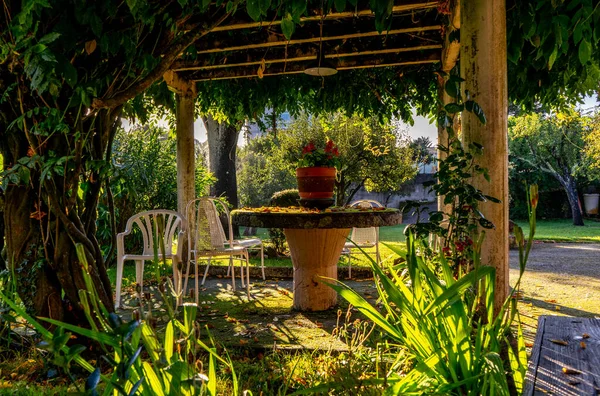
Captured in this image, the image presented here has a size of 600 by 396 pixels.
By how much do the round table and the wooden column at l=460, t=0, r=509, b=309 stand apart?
3.15ft

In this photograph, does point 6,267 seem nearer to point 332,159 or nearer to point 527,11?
point 332,159

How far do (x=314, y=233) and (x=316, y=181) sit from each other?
41 cm

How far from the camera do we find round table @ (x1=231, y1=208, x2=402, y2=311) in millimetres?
3211

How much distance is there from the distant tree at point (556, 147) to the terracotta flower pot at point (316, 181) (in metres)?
12.8

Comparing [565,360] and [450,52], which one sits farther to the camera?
[450,52]

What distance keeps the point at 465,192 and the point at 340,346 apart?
1216 mm

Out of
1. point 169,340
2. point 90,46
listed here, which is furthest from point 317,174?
point 169,340

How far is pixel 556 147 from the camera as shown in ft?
49.0

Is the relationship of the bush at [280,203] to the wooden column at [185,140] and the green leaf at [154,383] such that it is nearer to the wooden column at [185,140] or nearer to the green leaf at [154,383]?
the wooden column at [185,140]

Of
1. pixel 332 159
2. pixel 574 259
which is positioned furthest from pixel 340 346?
pixel 574 259

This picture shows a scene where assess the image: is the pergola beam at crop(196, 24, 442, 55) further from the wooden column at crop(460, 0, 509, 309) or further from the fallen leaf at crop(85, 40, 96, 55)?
the fallen leaf at crop(85, 40, 96, 55)

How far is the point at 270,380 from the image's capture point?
2201 mm

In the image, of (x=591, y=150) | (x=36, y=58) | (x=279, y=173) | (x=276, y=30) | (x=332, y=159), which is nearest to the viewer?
(x=36, y=58)

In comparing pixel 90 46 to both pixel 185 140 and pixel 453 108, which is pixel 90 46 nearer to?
pixel 453 108
